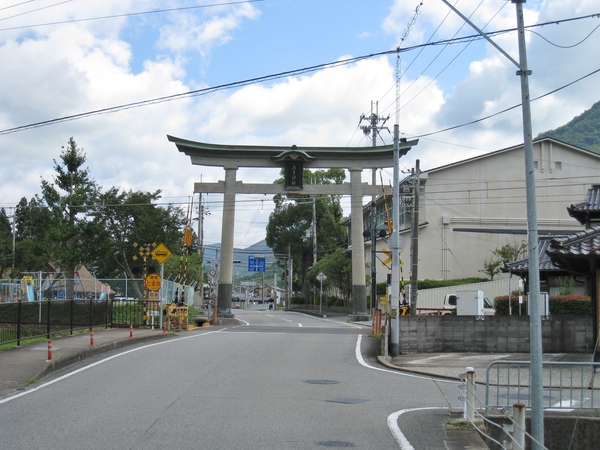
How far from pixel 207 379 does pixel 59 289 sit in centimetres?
2812

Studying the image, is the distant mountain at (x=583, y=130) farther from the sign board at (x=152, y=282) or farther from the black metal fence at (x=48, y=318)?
the black metal fence at (x=48, y=318)

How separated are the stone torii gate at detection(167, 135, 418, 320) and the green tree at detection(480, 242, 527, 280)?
37.8 ft

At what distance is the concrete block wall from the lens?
20.6 meters

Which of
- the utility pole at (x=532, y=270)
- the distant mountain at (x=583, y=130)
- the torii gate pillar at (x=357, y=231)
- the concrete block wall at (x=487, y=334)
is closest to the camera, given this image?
the utility pole at (x=532, y=270)

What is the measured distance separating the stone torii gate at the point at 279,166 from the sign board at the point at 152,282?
11.9 m

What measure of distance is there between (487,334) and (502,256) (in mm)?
28232

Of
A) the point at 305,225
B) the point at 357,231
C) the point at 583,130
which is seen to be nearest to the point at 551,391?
the point at 357,231

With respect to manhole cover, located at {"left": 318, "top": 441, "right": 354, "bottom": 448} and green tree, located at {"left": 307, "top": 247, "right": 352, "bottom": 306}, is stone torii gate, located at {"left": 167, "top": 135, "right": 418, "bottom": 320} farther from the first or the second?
manhole cover, located at {"left": 318, "top": 441, "right": 354, "bottom": 448}

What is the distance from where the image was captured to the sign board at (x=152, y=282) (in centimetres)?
2702

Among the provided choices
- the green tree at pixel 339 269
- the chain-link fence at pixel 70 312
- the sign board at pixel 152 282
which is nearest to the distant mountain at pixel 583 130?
the green tree at pixel 339 269

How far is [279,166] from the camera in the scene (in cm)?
4078

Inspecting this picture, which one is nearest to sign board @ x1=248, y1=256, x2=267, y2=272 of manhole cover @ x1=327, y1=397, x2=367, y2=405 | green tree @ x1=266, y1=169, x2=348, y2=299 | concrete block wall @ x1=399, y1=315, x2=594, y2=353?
green tree @ x1=266, y1=169, x2=348, y2=299

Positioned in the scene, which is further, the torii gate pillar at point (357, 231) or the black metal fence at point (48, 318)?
the torii gate pillar at point (357, 231)

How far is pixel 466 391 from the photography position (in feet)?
31.7
